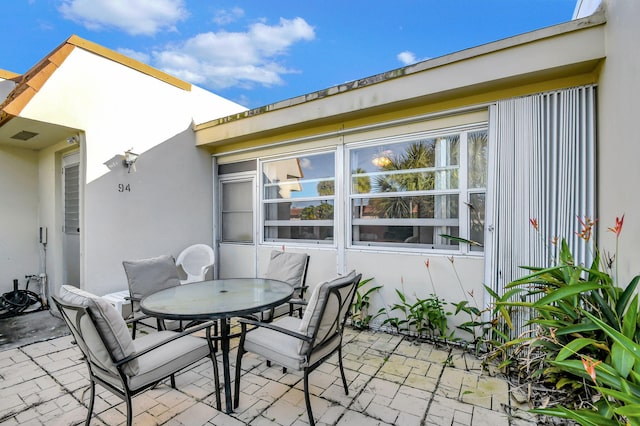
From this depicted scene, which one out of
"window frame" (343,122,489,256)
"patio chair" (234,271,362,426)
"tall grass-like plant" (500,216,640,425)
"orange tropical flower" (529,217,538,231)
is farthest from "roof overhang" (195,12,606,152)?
"patio chair" (234,271,362,426)

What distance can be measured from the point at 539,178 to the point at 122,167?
210 inches

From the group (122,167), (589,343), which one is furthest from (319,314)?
(122,167)

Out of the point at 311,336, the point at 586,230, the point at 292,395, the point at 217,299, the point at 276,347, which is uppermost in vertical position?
the point at 586,230

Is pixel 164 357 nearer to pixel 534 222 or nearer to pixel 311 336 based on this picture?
pixel 311 336

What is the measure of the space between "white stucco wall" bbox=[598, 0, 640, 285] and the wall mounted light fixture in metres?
5.45

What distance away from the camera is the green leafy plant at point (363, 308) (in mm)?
4035

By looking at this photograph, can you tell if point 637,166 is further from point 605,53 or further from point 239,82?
point 239,82

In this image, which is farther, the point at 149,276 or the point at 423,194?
the point at 423,194

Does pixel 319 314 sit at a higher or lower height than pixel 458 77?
lower

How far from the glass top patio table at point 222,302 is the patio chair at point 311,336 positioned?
0.13 meters

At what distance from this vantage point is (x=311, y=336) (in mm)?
2150

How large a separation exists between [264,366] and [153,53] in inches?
297

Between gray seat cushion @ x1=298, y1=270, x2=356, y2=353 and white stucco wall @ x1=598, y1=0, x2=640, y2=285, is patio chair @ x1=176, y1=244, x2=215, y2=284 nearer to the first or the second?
gray seat cushion @ x1=298, y1=270, x2=356, y2=353

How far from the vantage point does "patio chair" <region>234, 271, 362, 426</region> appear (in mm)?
2143
